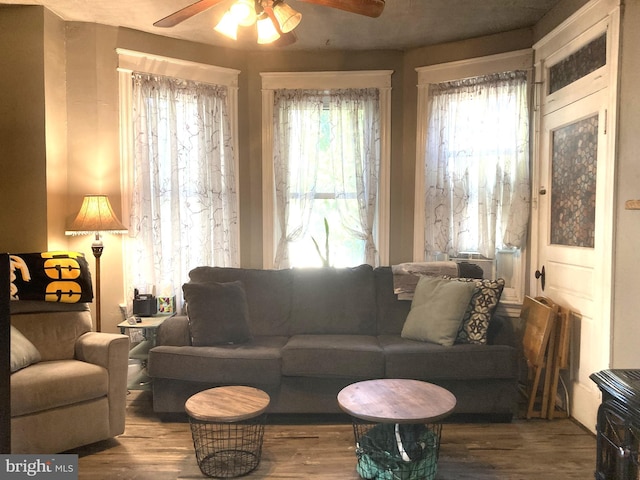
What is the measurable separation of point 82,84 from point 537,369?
3.82 m

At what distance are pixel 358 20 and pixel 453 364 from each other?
2555mm

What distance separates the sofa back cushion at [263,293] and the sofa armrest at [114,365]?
881 mm

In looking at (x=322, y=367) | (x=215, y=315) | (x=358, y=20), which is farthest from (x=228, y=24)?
(x=322, y=367)

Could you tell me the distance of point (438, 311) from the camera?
308cm

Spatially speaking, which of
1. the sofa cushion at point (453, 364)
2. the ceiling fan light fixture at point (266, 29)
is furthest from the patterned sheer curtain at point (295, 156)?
the ceiling fan light fixture at point (266, 29)

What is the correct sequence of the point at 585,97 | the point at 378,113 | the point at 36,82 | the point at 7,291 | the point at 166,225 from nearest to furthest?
the point at 7,291 → the point at 585,97 → the point at 36,82 → the point at 166,225 → the point at 378,113

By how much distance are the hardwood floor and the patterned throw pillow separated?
55 centimetres

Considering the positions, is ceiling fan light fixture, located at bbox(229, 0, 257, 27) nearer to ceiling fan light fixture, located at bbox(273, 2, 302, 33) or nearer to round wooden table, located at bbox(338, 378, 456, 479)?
ceiling fan light fixture, located at bbox(273, 2, 302, 33)

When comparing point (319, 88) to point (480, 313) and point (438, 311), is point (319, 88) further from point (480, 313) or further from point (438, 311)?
point (480, 313)

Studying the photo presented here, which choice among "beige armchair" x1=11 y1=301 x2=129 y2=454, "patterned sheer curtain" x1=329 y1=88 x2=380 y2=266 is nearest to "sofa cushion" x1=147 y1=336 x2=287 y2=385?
"beige armchair" x1=11 y1=301 x2=129 y2=454

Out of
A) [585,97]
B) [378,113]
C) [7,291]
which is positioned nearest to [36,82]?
[7,291]

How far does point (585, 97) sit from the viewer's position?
2861 millimetres

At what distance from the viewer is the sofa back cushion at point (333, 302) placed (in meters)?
3.43

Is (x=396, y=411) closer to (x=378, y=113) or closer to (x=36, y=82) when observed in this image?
(x=378, y=113)
